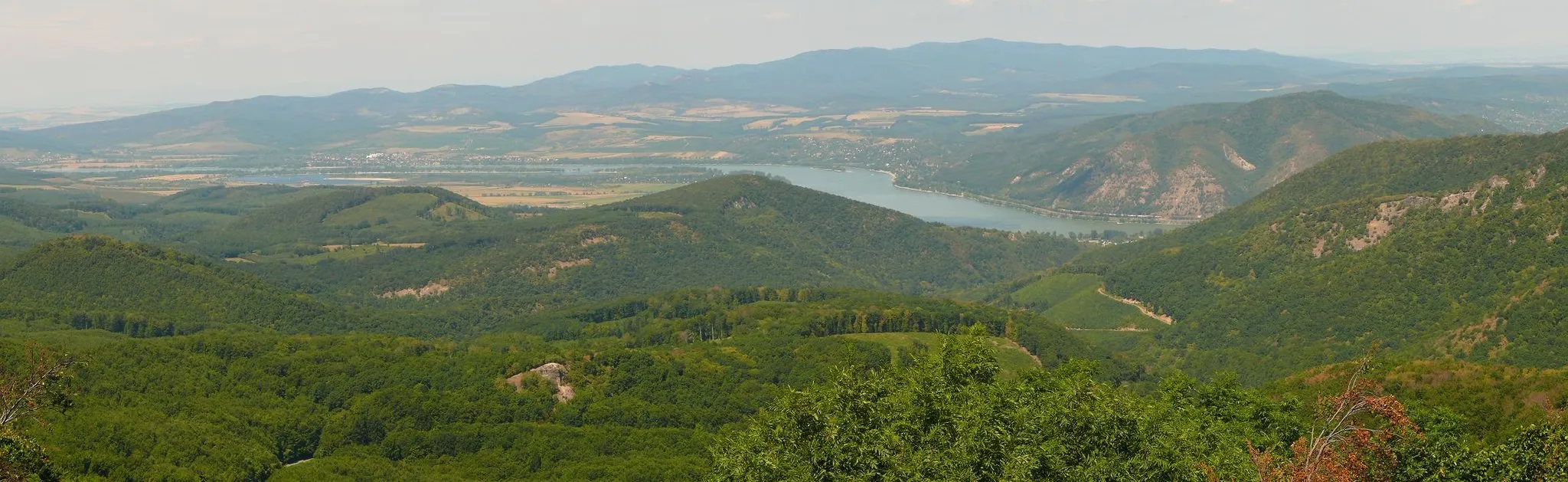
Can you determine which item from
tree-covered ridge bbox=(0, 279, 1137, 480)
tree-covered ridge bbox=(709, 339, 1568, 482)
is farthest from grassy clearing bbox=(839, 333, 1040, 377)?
tree-covered ridge bbox=(709, 339, 1568, 482)

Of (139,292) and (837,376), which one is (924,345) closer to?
(837,376)

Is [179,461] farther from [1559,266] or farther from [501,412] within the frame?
[1559,266]

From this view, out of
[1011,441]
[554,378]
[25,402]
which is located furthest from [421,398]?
[1011,441]

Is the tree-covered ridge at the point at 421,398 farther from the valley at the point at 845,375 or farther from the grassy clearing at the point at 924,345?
the grassy clearing at the point at 924,345

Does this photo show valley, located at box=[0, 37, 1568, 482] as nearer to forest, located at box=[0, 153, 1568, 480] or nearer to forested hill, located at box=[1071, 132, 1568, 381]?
forest, located at box=[0, 153, 1568, 480]

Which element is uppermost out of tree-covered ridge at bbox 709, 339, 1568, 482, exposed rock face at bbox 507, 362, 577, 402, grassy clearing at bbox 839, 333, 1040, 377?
tree-covered ridge at bbox 709, 339, 1568, 482

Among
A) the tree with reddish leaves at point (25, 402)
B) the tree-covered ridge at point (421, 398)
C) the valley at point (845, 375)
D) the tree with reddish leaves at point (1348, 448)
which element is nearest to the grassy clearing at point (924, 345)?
the valley at point (845, 375)
